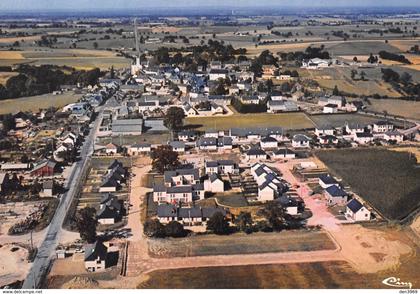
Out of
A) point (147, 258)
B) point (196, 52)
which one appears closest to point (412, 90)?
point (196, 52)

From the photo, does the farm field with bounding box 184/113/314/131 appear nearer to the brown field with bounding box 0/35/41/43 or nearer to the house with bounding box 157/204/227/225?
the house with bounding box 157/204/227/225

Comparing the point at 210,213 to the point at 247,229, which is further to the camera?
the point at 210,213

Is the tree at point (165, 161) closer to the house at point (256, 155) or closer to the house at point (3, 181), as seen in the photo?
the house at point (256, 155)

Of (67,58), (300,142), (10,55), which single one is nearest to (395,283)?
(300,142)

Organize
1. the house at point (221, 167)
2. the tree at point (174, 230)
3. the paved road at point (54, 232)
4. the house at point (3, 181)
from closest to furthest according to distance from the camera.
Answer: the paved road at point (54, 232) → the tree at point (174, 230) → the house at point (3, 181) → the house at point (221, 167)

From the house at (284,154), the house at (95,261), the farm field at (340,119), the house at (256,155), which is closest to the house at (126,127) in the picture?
the house at (256,155)

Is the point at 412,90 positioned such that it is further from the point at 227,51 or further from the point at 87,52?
the point at 87,52

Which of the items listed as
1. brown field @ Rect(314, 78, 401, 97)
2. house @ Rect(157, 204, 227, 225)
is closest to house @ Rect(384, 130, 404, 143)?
brown field @ Rect(314, 78, 401, 97)
